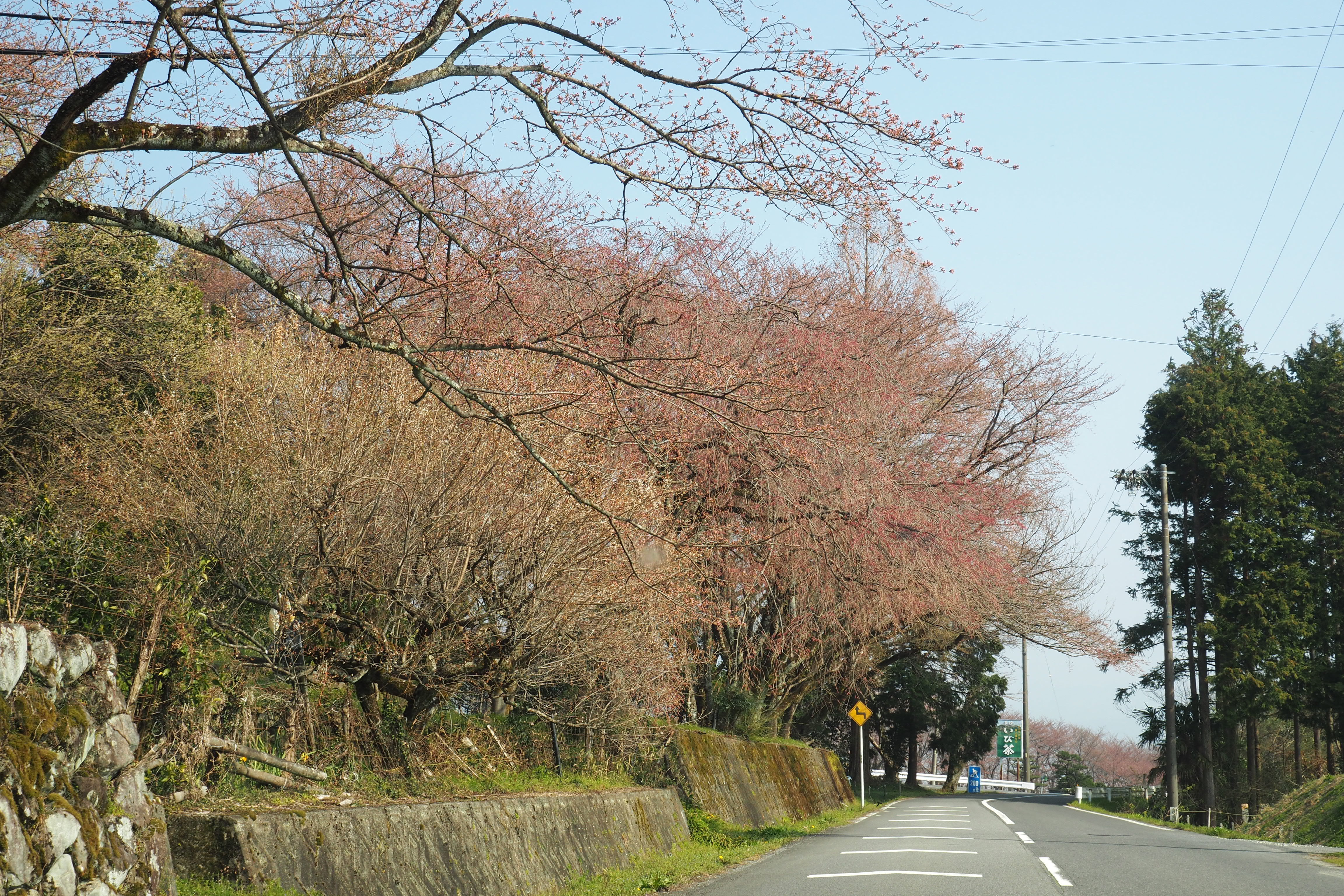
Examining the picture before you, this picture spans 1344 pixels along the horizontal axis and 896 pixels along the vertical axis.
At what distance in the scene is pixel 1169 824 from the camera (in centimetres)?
2561

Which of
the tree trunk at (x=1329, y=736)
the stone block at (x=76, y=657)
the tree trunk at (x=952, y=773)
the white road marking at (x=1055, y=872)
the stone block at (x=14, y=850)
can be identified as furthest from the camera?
the tree trunk at (x=952, y=773)

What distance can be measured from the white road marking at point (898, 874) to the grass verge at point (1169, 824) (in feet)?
35.7

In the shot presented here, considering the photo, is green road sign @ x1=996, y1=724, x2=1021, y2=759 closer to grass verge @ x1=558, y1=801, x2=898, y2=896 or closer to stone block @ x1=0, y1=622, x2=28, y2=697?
grass verge @ x1=558, y1=801, x2=898, y2=896

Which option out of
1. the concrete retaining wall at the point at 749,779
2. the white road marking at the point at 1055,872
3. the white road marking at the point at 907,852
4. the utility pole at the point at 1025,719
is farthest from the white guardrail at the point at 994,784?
the white road marking at the point at 1055,872

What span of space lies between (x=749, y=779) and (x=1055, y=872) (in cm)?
881

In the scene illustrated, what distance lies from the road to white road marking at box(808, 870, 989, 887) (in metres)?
0.03

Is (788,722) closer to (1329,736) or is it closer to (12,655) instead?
(1329,736)

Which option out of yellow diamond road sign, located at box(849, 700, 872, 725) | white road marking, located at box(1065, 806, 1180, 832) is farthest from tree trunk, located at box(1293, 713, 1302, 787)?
yellow diamond road sign, located at box(849, 700, 872, 725)

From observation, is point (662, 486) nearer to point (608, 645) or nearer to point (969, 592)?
point (608, 645)

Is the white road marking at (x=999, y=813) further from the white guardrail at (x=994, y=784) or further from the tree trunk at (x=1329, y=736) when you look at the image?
the white guardrail at (x=994, y=784)

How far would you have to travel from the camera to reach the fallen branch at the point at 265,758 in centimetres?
771

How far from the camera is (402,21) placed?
23.7 ft

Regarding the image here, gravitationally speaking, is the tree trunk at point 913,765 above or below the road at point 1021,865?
below

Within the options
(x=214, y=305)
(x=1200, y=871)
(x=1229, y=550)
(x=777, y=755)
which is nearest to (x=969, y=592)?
(x=777, y=755)
